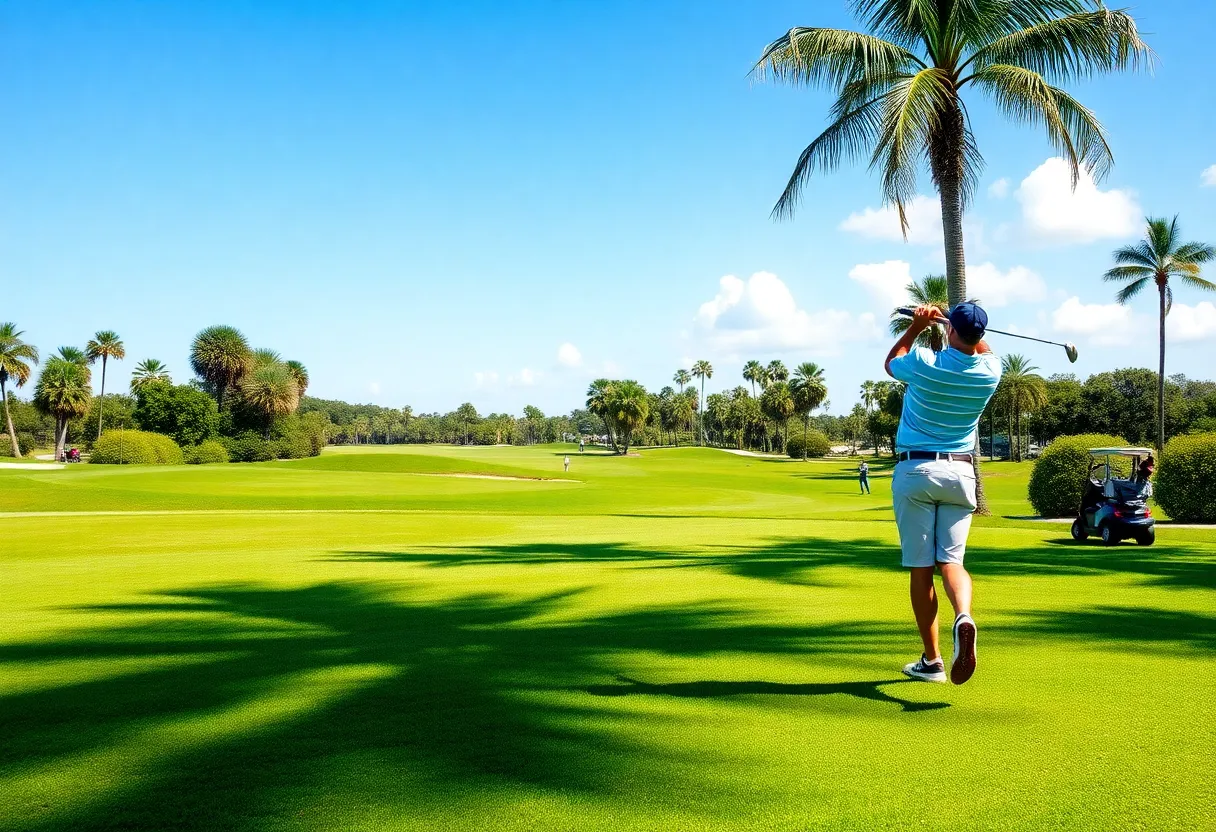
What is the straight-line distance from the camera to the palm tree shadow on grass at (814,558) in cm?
1089

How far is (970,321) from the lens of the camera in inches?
220

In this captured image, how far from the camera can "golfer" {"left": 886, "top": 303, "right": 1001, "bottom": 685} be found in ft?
18.2

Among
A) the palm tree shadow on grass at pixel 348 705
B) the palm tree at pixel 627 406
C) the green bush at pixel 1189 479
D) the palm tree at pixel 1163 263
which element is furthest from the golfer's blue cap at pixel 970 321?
the palm tree at pixel 627 406

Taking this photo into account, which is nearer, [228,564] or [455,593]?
[455,593]

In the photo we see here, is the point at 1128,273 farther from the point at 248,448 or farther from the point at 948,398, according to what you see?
the point at 248,448

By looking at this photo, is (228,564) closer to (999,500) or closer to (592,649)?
(592,649)

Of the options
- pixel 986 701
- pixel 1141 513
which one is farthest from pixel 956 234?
pixel 986 701

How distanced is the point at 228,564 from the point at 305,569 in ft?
5.11

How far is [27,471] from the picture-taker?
160 ft

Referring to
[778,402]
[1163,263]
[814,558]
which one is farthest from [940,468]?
[778,402]

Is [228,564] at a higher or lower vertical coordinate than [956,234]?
lower

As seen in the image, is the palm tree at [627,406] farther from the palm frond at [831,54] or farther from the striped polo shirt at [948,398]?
the striped polo shirt at [948,398]

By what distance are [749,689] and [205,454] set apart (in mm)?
80870

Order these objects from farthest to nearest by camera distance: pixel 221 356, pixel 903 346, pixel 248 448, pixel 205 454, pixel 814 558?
1. pixel 221 356
2. pixel 248 448
3. pixel 205 454
4. pixel 814 558
5. pixel 903 346
